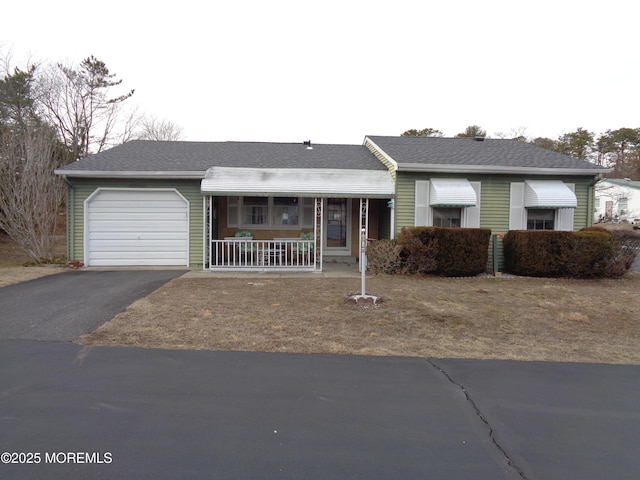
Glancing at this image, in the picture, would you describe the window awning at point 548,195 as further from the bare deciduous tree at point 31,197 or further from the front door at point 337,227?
the bare deciduous tree at point 31,197

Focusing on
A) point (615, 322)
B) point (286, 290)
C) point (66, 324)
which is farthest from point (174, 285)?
point (615, 322)

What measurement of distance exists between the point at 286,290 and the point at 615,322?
5.73 m

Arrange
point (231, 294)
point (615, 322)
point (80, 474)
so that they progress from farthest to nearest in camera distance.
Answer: point (231, 294)
point (615, 322)
point (80, 474)

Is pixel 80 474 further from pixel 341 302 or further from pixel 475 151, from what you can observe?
pixel 475 151

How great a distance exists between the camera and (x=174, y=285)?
8664 mm

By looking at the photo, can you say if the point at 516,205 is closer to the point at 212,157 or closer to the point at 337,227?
the point at 337,227

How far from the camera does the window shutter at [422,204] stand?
37.6ft

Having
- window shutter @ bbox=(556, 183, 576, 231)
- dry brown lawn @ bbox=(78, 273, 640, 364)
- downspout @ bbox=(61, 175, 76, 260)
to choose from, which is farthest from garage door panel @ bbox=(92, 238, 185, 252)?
window shutter @ bbox=(556, 183, 576, 231)

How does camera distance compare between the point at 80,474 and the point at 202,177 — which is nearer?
the point at 80,474

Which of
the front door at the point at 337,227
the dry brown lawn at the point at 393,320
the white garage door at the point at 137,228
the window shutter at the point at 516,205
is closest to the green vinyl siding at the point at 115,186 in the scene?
the white garage door at the point at 137,228

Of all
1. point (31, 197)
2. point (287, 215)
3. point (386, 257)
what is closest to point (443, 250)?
point (386, 257)

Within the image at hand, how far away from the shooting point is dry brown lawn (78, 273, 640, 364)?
4828 millimetres

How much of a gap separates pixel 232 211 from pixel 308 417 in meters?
10.4

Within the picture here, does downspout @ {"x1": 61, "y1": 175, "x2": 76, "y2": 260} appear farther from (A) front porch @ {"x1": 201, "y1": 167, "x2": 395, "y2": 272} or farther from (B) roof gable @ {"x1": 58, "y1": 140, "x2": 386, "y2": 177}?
(A) front porch @ {"x1": 201, "y1": 167, "x2": 395, "y2": 272}
